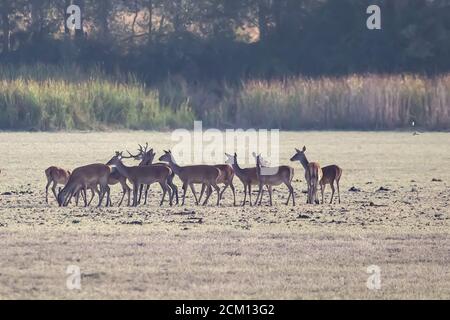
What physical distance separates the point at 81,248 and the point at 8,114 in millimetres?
27262

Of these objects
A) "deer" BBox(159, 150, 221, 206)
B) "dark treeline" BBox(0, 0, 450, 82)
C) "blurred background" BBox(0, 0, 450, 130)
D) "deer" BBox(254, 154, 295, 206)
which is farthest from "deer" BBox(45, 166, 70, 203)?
"dark treeline" BBox(0, 0, 450, 82)

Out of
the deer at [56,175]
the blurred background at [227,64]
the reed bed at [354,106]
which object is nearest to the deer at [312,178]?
the deer at [56,175]

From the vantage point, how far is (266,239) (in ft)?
48.0

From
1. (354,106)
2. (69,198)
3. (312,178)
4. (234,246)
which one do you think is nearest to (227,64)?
(354,106)

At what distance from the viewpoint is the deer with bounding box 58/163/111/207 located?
18.1 metres

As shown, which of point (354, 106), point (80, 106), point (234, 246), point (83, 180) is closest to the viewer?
point (234, 246)

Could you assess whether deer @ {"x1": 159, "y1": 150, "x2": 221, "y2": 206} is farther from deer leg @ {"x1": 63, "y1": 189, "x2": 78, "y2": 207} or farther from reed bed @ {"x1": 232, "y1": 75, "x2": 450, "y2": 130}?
reed bed @ {"x1": 232, "y1": 75, "x2": 450, "y2": 130}

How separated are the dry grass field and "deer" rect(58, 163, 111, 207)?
0.80ft

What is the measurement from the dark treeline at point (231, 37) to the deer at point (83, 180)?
34.2m

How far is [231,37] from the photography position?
56719mm

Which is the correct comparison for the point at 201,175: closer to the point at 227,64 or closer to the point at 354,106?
the point at 354,106

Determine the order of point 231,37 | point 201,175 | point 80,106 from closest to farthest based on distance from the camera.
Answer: point 201,175, point 80,106, point 231,37

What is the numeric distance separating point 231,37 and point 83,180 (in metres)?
39.1

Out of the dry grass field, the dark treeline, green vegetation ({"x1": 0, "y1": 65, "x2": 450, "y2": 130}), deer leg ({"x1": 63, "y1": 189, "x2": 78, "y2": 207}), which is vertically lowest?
the dry grass field
